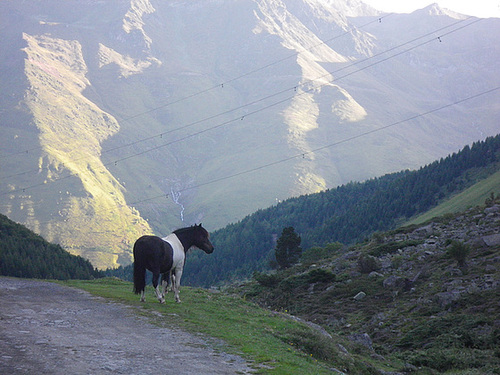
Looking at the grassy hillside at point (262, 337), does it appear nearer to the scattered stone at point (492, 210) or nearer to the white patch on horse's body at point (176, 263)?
the white patch on horse's body at point (176, 263)

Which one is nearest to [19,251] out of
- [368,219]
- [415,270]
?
[415,270]

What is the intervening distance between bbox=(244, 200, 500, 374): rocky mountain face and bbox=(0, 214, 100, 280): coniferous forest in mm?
38438

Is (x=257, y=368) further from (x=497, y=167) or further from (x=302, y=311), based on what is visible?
(x=497, y=167)

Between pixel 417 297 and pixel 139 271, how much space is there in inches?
889

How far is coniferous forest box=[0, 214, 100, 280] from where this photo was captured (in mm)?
78375

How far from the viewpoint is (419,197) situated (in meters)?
159

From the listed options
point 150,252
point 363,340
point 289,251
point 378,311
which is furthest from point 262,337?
point 289,251

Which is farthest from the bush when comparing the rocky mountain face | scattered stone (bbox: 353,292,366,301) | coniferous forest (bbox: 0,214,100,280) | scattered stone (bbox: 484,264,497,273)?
coniferous forest (bbox: 0,214,100,280)

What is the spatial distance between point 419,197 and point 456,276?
415 ft

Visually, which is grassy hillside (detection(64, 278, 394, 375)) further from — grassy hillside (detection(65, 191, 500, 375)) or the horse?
the horse

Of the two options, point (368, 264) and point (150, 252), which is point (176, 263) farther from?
point (368, 264)

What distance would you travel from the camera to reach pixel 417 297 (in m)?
38.4

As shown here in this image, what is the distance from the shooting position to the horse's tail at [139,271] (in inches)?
1046

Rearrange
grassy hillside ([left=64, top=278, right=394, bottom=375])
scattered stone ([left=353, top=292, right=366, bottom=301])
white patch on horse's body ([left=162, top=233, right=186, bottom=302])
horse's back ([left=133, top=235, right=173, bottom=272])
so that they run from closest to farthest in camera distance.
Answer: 1. grassy hillside ([left=64, top=278, right=394, bottom=375])
2. horse's back ([left=133, top=235, right=173, bottom=272])
3. white patch on horse's body ([left=162, top=233, right=186, bottom=302])
4. scattered stone ([left=353, top=292, right=366, bottom=301])
